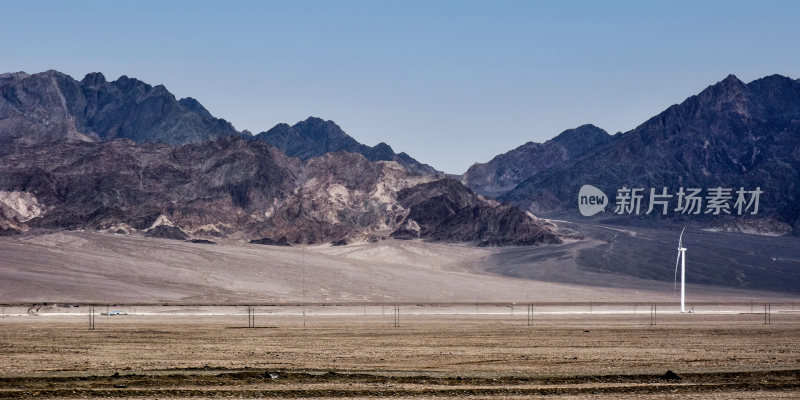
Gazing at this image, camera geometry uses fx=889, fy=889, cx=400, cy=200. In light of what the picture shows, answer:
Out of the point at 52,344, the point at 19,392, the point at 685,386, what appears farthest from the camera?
the point at 52,344

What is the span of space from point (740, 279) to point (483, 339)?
118m

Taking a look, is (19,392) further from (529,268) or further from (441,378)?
(529,268)

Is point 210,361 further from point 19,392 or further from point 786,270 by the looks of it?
point 786,270

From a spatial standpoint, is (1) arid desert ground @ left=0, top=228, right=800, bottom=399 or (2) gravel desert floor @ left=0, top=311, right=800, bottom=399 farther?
(1) arid desert ground @ left=0, top=228, right=800, bottom=399

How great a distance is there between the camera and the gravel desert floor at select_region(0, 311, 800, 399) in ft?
88.7

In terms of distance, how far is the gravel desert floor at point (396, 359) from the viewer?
2703 centimetres

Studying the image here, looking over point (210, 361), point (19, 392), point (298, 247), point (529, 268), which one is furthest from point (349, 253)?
point (19, 392)

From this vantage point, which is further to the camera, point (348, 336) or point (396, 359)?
point (348, 336)

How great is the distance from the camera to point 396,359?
38.5 metres

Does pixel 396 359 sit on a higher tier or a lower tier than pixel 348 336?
higher

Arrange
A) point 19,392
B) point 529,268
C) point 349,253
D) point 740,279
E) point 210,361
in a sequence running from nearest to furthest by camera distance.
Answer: point 19,392
point 210,361
point 740,279
point 529,268
point 349,253

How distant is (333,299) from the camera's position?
120m

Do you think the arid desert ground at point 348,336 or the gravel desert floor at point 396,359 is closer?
the gravel desert floor at point 396,359

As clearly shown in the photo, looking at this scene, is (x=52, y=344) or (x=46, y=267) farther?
(x=46, y=267)
